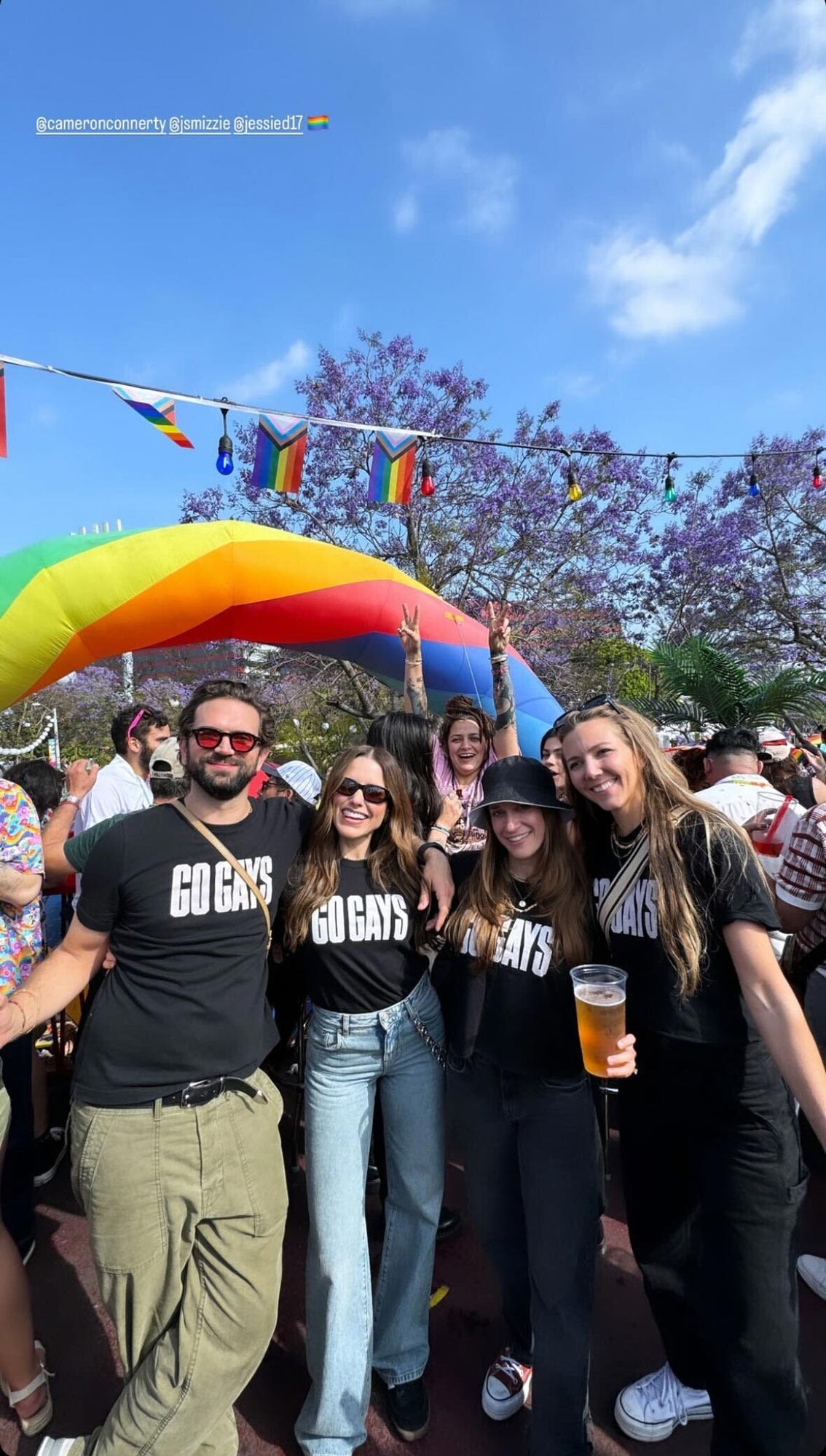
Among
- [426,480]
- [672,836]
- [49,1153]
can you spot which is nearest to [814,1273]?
[672,836]

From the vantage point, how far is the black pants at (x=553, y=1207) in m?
1.80

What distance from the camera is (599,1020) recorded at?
1.65m

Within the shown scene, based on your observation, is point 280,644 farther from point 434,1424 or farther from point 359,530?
point 359,530

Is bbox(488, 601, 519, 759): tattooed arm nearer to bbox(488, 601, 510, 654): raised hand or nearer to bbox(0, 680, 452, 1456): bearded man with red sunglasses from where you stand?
bbox(488, 601, 510, 654): raised hand

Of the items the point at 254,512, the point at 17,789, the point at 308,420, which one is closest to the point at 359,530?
the point at 254,512

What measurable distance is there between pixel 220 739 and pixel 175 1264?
4.31ft

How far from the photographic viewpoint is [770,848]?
7.38ft

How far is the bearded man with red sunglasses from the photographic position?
1.71 metres

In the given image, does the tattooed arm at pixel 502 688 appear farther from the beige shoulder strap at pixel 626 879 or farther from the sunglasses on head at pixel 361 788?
the beige shoulder strap at pixel 626 879

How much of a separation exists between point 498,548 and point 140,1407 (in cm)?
1256

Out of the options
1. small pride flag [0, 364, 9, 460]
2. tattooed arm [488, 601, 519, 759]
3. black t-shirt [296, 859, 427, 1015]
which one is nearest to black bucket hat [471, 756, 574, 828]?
black t-shirt [296, 859, 427, 1015]

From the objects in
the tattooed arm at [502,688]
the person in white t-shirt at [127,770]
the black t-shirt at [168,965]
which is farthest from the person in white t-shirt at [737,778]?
the person in white t-shirt at [127,770]

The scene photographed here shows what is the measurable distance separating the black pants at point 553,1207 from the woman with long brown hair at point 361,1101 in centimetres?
21

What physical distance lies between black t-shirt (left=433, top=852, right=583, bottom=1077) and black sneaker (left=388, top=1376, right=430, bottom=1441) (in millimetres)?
1011
